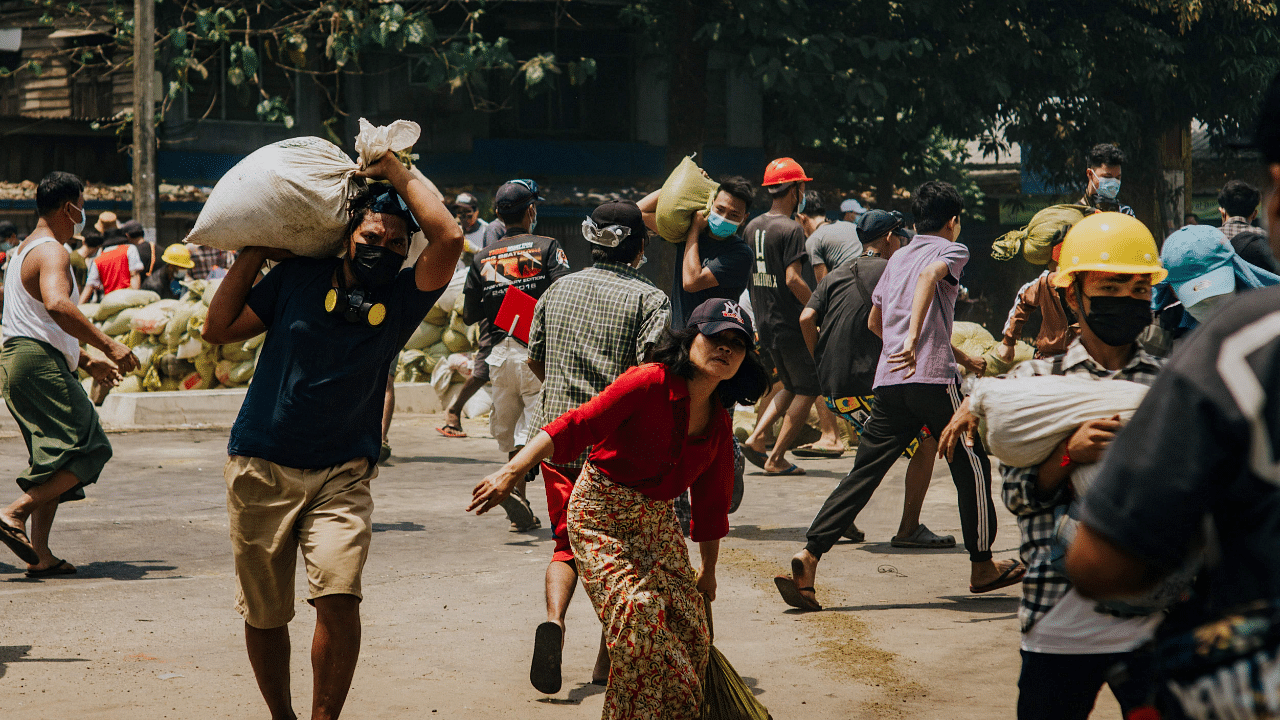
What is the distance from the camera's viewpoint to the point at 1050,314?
5.86 meters

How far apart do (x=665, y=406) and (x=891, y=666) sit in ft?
5.24

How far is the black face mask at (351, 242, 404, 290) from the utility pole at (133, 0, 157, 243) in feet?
48.0

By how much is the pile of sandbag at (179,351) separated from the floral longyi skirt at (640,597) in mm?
8874

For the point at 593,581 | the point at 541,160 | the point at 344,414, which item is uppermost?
the point at 541,160

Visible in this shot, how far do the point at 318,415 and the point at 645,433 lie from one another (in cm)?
96

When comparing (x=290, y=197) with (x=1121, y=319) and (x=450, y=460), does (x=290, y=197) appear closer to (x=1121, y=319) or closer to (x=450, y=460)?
(x=1121, y=319)

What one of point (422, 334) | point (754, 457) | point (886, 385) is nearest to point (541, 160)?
point (422, 334)

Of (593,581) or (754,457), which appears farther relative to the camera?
(754,457)

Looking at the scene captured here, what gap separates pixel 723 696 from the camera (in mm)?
3637

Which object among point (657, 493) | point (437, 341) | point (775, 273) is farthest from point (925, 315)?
point (437, 341)

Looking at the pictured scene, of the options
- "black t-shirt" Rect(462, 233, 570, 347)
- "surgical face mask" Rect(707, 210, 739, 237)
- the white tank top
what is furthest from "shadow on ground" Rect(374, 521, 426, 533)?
"surgical face mask" Rect(707, 210, 739, 237)

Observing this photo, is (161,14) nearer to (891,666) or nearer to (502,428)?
(502,428)

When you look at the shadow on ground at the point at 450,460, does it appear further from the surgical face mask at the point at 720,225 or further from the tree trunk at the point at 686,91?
the tree trunk at the point at 686,91

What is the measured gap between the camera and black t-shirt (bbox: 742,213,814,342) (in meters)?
8.21
